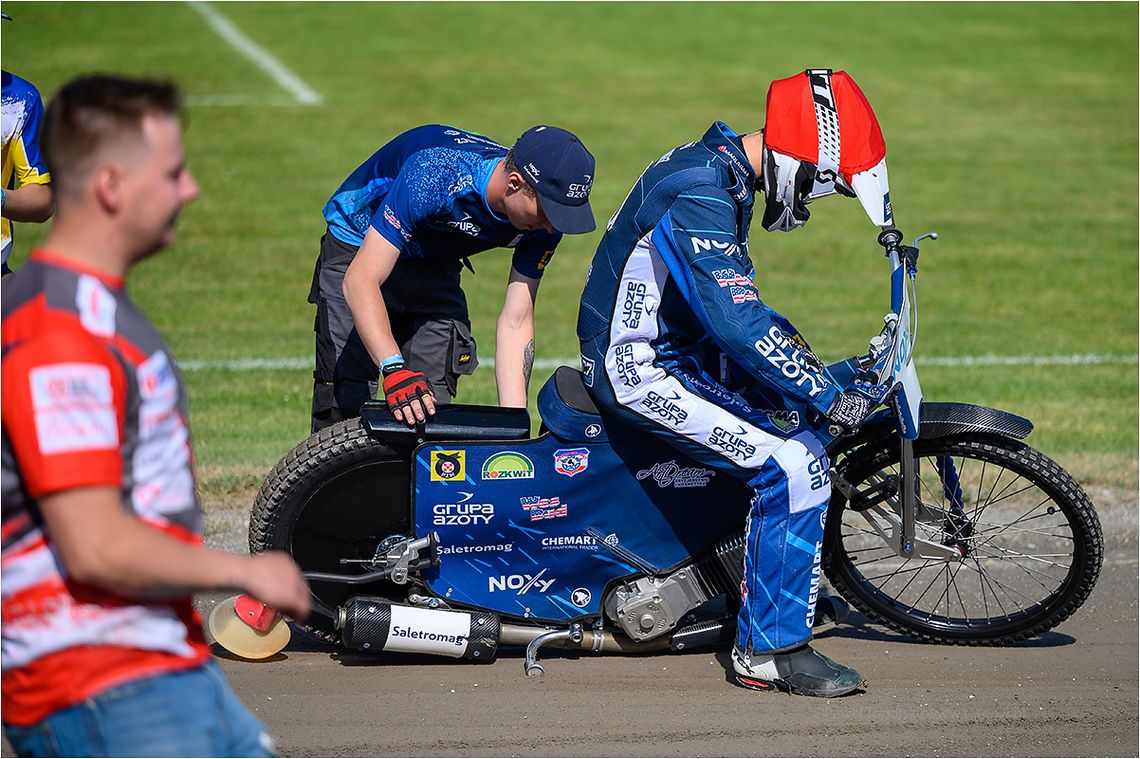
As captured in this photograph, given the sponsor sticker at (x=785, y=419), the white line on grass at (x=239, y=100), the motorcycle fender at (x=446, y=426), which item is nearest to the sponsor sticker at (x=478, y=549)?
the motorcycle fender at (x=446, y=426)

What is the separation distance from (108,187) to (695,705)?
2940 millimetres

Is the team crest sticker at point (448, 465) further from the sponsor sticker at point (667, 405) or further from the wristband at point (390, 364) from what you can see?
the sponsor sticker at point (667, 405)

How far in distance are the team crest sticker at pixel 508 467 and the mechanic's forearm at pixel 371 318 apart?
51cm

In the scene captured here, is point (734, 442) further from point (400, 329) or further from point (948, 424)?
point (400, 329)

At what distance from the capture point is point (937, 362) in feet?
29.3

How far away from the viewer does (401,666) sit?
16.4 feet

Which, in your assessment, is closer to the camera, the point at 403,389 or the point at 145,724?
the point at 145,724

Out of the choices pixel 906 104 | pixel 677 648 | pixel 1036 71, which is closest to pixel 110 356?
pixel 677 648

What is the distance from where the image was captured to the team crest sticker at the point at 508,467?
4816 millimetres

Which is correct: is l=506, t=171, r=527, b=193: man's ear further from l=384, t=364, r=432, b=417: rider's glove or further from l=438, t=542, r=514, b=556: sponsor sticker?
l=438, t=542, r=514, b=556: sponsor sticker

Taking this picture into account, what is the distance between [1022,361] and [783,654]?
4.89 metres

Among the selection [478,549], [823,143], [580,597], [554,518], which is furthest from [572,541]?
[823,143]

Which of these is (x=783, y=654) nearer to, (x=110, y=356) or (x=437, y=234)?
(x=437, y=234)

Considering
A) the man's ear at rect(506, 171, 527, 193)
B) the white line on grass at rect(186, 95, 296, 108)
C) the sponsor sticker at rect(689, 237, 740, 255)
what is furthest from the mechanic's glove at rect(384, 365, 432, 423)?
Answer: the white line on grass at rect(186, 95, 296, 108)
